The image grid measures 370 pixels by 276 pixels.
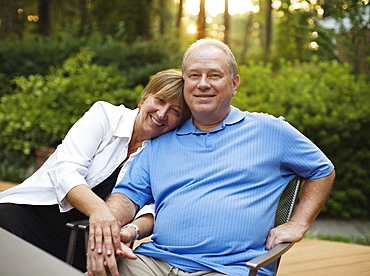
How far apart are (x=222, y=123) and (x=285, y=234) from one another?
630mm

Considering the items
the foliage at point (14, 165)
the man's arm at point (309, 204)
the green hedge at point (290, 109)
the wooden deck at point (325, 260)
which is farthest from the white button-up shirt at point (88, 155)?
the foliage at point (14, 165)

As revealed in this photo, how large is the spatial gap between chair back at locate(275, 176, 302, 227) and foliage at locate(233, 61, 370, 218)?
3.68 metres

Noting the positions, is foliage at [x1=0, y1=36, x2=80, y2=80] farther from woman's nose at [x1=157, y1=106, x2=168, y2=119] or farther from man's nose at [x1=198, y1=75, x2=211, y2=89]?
man's nose at [x1=198, y1=75, x2=211, y2=89]

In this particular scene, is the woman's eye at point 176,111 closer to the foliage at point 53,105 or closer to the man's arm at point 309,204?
the man's arm at point 309,204

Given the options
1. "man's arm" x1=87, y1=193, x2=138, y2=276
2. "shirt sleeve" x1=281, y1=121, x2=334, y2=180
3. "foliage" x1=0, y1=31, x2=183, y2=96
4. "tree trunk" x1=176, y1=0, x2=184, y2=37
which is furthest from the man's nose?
"tree trunk" x1=176, y1=0, x2=184, y2=37

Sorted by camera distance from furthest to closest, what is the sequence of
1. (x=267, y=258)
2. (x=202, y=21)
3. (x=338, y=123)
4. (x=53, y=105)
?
1. (x=202, y=21)
2. (x=53, y=105)
3. (x=338, y=123)
4. (x=267, y=258)

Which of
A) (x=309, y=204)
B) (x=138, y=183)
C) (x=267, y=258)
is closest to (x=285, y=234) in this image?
(x=309, y=204)

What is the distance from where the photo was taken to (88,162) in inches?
99.9

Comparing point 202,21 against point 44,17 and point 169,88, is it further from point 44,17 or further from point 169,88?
point 169,88

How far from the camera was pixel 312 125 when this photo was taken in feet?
19.8

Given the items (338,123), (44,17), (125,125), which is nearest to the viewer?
(125,125)

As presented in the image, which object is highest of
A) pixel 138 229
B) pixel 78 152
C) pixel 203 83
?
pixel 203 83

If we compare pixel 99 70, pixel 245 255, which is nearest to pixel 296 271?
pixel 245 255

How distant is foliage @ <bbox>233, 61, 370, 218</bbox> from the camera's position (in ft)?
20.0
